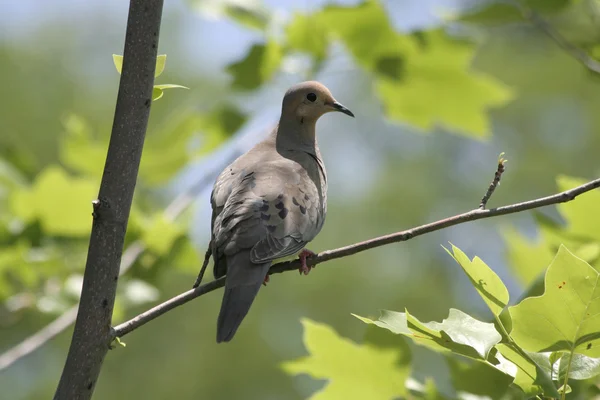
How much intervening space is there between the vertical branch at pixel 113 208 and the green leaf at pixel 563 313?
890 mm

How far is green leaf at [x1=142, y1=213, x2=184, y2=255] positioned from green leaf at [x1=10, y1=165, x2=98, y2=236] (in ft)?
0.77

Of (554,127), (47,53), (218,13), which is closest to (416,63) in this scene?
(218,13)

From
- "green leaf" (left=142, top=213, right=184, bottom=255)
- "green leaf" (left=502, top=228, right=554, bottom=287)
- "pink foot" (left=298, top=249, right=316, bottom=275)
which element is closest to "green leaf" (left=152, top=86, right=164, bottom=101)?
"pink foot" (left=298, top=249, right=316, bottom=275)

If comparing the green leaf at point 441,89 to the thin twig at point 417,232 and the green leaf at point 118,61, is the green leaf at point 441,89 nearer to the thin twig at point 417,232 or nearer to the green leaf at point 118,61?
the thin twig at point 417,232

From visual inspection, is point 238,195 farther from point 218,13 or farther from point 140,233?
point 218,13

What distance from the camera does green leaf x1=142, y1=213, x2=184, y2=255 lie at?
300cm

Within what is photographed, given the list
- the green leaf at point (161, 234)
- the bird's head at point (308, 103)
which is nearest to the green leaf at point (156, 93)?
the green leaf at point (161, 234)

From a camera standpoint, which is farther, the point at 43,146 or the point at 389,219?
the point at 389,219

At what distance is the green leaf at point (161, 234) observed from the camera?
9.83 feet

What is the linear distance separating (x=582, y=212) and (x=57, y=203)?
193cm

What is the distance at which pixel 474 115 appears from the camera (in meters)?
3.38

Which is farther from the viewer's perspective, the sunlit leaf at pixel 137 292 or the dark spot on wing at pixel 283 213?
the sunlit leaf at pixel 137 292

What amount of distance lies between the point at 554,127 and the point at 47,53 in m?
7.37

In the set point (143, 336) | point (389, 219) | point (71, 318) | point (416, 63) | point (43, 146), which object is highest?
point (416, 63)
